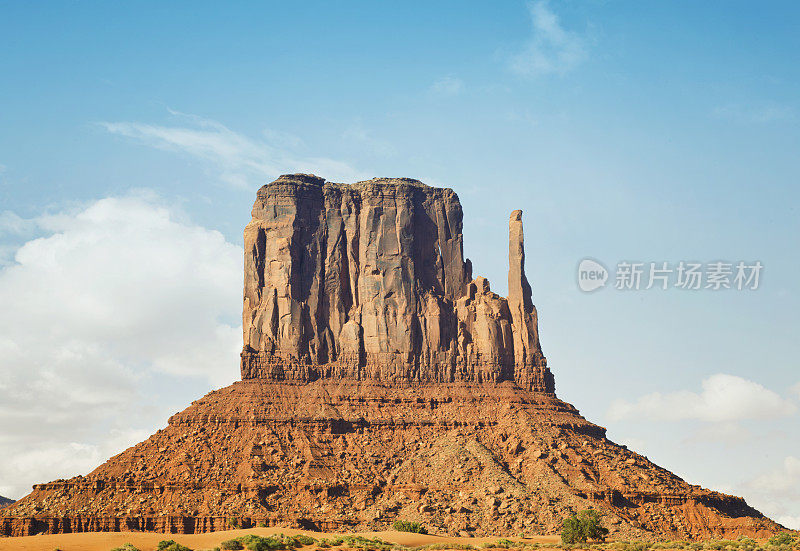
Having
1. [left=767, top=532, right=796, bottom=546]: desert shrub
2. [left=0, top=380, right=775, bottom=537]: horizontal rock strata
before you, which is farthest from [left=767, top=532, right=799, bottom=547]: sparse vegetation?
[left=0, top=380, right=775, bottom=537]: horizontal rock strata

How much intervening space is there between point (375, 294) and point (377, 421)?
50.8ft

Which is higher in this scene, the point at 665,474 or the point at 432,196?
the point at 432,196

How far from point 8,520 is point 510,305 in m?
55.4

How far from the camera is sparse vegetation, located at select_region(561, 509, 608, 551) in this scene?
120m

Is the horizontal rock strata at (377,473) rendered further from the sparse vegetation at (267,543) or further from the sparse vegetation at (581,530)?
the sparse vegetation at (267,543)

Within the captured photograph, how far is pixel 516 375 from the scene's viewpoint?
157 metres

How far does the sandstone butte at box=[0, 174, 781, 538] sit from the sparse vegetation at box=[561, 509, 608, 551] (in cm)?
655

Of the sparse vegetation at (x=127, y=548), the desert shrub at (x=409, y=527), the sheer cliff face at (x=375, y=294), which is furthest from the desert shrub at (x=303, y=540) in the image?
the sheer cliff face at (x=375, y=294)

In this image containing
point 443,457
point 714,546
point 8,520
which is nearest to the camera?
point 714,546

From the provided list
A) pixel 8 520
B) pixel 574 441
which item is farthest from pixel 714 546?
pixel 8 520

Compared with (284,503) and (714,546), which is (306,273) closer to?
(284,503)

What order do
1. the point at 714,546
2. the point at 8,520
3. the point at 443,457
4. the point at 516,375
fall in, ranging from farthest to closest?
1. the point at 516,375
2. the point at 443,457
3. the point at 8,520
4. the point at 714,546

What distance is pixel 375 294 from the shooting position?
160375mm

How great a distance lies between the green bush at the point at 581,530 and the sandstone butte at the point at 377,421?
649cm
